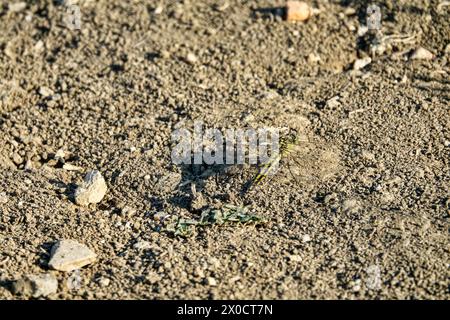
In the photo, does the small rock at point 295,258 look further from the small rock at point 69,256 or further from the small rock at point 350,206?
the small rock at point 69,256

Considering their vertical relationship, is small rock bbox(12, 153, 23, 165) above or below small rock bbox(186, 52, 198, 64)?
below

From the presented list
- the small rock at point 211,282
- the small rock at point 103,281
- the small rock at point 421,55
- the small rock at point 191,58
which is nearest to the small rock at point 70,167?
the small rock at point 103,281

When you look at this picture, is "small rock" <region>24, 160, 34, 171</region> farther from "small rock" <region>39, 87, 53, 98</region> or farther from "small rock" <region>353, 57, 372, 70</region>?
"small rock" <region>353, 57, 372, 70</region>

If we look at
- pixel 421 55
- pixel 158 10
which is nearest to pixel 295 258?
pixel 421 55

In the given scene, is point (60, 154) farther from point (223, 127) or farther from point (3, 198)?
point (223, 127)

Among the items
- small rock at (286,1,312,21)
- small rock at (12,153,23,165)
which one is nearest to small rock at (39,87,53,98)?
small rock at (12,153,23,165)
